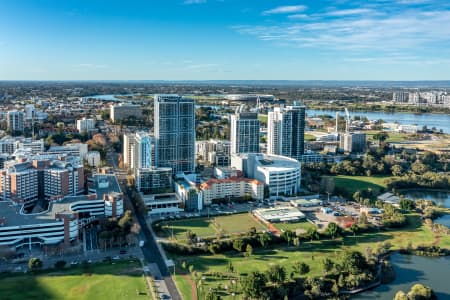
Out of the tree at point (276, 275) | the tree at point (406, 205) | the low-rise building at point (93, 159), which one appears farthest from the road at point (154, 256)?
the tree at point (406, 205)

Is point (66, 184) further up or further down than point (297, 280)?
further up

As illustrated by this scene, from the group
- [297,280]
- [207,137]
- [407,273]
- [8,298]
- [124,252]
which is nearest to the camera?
[8,298]

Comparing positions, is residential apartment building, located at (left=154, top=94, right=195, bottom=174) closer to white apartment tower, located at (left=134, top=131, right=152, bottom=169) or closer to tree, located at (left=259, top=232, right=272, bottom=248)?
white apartment tower, located at (left=134, top=131, right=152, bottom=169)

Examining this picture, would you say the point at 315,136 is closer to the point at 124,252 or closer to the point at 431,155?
the point at 431,155

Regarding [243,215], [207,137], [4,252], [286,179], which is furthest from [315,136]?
[4,252]

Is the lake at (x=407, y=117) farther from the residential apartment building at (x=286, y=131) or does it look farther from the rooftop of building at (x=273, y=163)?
the rooftop of building at (x=273, y=163)

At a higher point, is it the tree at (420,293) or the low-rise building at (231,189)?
the low-rise building at (231,189)

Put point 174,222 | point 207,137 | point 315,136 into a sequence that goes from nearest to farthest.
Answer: point 174,222 → point 207,137 → point 315,136
